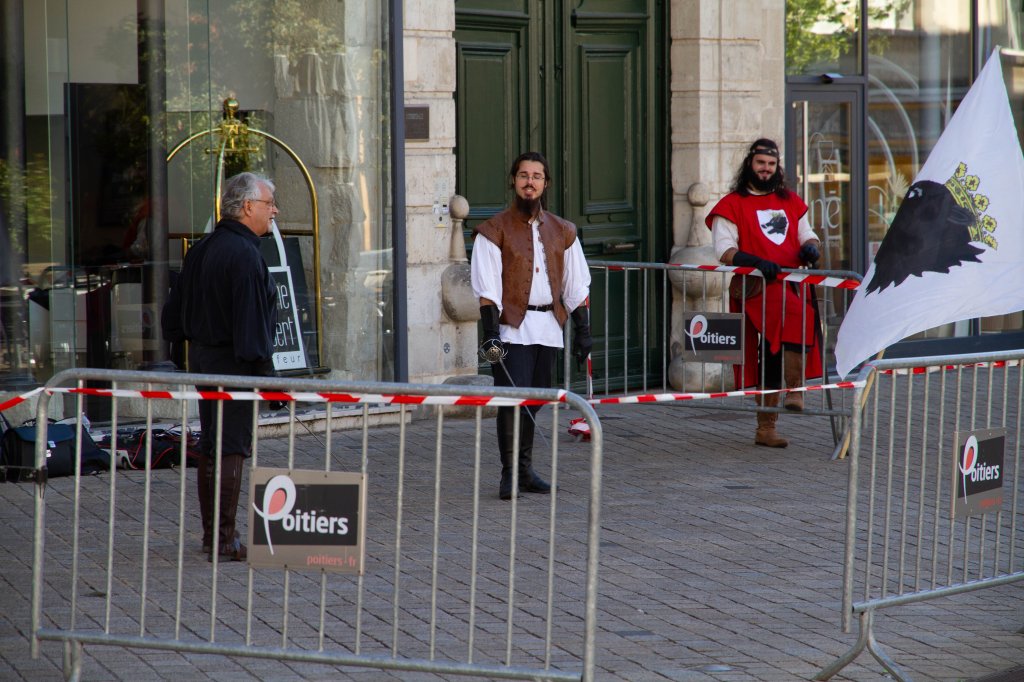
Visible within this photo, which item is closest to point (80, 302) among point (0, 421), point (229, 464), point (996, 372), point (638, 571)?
point (0, 421)

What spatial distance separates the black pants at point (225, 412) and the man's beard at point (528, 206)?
2.00m

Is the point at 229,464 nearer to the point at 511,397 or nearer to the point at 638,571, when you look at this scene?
the point at 638,571

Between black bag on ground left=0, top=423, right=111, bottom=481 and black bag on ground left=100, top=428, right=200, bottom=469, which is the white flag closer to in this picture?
black bag on ground left=100, top=428, right=200, bottom=469

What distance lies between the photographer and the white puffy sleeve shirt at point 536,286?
817 centimetres

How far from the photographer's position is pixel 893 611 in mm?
6328

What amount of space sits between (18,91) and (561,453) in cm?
410

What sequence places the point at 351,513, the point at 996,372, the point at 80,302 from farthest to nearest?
1. the point at 996,372
2. the point at 80,302
3. the point at 351,513

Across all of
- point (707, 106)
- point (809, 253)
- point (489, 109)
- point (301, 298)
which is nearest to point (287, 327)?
point (301, 298)

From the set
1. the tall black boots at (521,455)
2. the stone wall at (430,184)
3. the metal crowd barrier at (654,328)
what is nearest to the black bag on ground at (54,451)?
the tall black boots at (521,455)

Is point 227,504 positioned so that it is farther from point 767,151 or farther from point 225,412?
point 767,151

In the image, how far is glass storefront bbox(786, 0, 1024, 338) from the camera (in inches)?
517

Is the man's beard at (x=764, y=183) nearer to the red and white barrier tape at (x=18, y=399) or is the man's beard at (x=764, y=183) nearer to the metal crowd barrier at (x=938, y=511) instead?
the metal crowd barrier at (x=938, y=511)

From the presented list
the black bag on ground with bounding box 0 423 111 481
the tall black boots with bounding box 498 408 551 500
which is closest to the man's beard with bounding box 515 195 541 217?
the tall black boots with bounding box 498 408 551 500

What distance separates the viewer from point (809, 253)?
9.79 m
